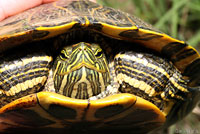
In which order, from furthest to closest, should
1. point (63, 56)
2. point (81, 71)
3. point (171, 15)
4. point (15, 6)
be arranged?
point (171, 15) < point (15, 6) < point (63, 56) < point (81, 71)

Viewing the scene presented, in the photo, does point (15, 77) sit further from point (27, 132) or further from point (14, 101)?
point (27, 132)

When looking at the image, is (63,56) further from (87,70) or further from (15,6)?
(15,6)

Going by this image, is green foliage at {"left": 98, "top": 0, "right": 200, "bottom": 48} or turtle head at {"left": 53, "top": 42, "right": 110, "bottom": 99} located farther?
green foliage at {"left": 98, "top": 0, "right": 200, "bottom": 48}

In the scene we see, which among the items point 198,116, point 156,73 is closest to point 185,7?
point 198,116

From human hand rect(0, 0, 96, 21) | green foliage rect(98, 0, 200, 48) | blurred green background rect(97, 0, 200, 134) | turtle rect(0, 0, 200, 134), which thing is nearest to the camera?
turtle rect(0, 0, 200, 134)

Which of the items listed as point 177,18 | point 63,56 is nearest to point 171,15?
point 177,18

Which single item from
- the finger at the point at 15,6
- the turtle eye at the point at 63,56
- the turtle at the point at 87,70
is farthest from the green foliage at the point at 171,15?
the turtle eye at the point at 63,56

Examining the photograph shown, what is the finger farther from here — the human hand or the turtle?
the turtle

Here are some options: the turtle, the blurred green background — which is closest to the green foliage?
the blurred green background
